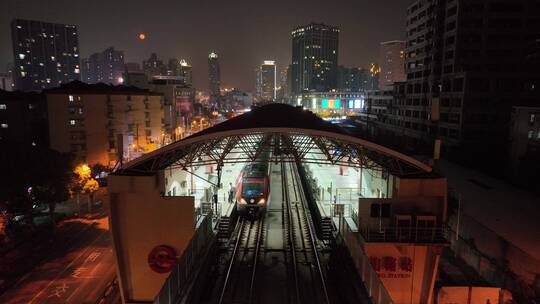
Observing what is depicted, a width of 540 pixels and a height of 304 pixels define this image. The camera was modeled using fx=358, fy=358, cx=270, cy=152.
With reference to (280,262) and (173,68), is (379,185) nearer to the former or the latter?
(280,262)

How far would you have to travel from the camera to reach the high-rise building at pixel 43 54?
77688mm

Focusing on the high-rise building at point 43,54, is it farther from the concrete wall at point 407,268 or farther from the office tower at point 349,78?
the office tower at point 349,78

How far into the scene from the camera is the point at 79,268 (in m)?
13.7

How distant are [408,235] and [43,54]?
9322 centimetres

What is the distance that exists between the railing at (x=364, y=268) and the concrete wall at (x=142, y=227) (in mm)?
4683

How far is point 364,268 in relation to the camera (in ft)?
29.5

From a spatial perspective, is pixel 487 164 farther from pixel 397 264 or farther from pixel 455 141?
pixel 397 264

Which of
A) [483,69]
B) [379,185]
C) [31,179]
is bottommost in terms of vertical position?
[31,179]

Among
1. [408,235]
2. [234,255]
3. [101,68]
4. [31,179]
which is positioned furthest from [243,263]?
[101,68]

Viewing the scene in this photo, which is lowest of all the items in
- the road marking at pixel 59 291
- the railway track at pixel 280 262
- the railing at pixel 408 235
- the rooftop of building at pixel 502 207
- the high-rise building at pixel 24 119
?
the road marking at pixel 59 291

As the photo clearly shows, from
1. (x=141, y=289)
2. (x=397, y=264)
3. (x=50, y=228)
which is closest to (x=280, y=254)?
(x=397, y=264)

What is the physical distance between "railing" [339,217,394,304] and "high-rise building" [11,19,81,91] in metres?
86.7

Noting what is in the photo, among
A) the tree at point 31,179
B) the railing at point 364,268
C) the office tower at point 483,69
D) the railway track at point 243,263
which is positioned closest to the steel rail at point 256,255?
the railway track at point 243,263

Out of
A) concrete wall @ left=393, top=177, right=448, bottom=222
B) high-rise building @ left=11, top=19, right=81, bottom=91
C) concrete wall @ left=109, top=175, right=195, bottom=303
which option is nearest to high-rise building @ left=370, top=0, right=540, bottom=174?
concrete wall @ left=393, top=177, right=448, bottom=222
